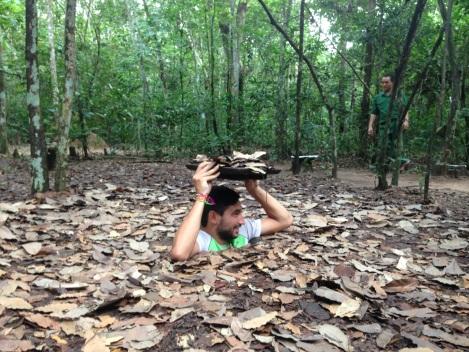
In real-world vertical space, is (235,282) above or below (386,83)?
below

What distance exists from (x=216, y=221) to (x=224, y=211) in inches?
4.4

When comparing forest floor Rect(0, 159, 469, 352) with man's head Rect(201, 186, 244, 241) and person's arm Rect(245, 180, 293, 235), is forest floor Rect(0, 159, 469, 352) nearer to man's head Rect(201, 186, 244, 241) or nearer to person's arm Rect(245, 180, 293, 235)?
person's arm Rect(245, 180, 293, 235)

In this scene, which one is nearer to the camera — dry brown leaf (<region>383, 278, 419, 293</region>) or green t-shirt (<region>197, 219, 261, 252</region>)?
dry brown leaf (<region>383, 278, 419, 293</region>)

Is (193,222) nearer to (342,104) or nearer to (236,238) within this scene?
(236,238)

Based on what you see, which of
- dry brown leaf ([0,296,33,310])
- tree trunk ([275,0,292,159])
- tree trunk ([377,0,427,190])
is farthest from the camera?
tree trunk ([275,0,292,159])

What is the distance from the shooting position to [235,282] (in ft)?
9.39

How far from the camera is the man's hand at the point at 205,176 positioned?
3174 millimetres

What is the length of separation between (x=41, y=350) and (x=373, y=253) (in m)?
2.51

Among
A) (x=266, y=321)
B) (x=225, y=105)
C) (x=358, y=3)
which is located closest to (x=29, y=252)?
(x=266, y=321)

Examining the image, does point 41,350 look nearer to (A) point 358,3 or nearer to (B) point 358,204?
(B) point 358,204

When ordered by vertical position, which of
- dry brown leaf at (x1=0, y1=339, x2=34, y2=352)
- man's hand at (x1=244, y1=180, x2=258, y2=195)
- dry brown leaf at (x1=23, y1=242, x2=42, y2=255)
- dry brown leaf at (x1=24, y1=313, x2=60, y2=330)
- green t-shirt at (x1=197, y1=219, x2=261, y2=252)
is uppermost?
man's hand at (x1=244, y1=180, x2=258, y2=195)

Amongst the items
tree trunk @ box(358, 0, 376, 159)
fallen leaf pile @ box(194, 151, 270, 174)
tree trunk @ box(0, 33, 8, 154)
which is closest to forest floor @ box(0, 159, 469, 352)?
fallen leaf pile @ box(194, 151, 270, 174)

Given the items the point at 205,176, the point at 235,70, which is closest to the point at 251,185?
the point at 205,176

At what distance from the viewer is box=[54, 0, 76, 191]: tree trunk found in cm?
545
